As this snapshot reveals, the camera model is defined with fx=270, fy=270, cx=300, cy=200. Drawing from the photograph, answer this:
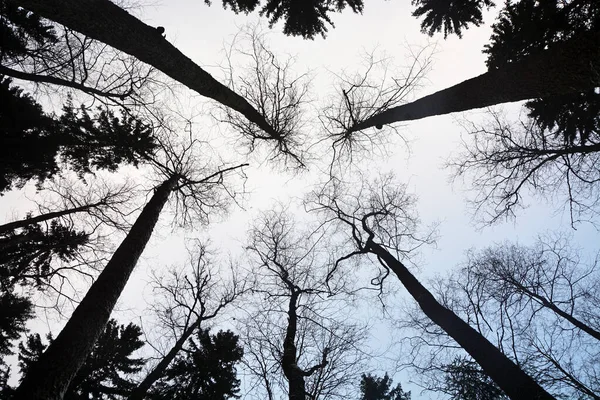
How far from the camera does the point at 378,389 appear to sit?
18.9 meters

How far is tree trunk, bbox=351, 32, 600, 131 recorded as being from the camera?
10.3 ft

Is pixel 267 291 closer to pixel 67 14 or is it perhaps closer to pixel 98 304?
pixel 98 304

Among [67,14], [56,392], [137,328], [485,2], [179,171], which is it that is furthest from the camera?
[137,328]

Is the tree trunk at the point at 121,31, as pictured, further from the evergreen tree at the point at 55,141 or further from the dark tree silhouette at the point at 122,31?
the evergreen tree at the point at 55,141

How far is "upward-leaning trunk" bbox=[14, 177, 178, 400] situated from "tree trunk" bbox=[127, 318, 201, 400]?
719 cm

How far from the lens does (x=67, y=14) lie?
311 centimetres

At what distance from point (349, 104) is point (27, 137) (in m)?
9.62

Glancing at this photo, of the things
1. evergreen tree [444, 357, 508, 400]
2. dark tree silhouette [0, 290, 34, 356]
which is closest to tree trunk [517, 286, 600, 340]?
evergreen tree [444, 357, 508, 400]

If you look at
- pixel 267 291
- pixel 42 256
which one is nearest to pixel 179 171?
pixel 267 291

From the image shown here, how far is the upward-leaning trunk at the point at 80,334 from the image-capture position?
9.05 ft

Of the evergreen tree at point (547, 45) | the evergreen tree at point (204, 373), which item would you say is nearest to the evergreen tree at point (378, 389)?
the evergreen tree at point (204, 373)

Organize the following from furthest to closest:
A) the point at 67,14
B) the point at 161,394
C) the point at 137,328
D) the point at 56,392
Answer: the point at 137,328 → the point at 161,394 → the point at 67,14 → the point at 56,392

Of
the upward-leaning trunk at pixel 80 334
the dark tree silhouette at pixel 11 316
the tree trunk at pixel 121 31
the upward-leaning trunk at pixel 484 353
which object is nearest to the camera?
the upward-leaning trunk at pixel 80 334

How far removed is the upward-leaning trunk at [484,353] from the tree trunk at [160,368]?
8502 mm
